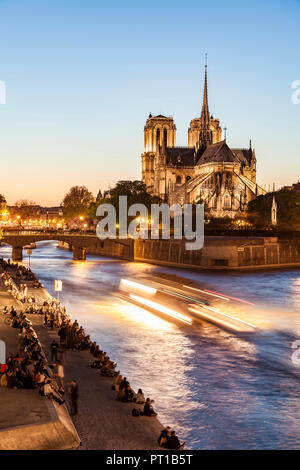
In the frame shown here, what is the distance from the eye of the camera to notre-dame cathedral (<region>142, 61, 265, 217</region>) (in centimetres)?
11034

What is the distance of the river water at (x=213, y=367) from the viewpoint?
16.8 m

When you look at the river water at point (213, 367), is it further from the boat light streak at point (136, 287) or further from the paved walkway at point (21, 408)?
the paved walkway at point (21, 408)

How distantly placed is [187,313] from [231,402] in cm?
1711

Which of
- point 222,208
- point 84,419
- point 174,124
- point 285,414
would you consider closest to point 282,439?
point 285,414

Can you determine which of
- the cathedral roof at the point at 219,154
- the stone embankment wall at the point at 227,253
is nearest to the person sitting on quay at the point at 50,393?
the stone embankment wall at the point at 227,253

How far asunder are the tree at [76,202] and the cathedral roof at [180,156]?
24.1m

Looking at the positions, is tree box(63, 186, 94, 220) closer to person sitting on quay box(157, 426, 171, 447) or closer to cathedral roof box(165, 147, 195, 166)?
cathedral roof box(165, 147, 195, 166)

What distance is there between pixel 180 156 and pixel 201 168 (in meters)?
11.4

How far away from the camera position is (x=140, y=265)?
7238 cm

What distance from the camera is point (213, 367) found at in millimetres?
23359

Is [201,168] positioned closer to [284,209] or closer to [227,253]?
[284,209]

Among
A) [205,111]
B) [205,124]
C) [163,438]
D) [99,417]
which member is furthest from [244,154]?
[163,438]

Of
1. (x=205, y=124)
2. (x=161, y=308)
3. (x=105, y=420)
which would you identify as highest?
(x=205, y=124)
